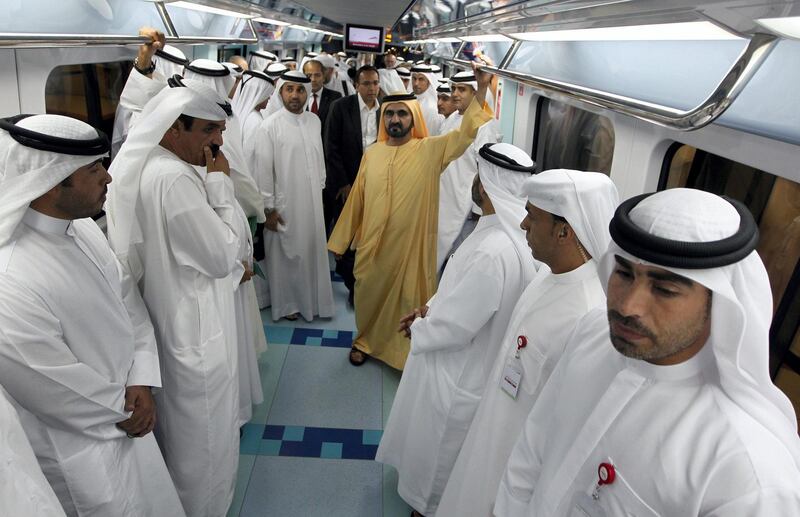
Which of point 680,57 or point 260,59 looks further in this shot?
point 260,59

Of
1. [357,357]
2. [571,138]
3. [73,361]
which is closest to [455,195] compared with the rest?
[571,138]

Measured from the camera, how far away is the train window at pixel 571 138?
3.36 m

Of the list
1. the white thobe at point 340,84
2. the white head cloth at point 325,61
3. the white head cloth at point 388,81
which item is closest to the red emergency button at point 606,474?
the white head cloth at point 325,61

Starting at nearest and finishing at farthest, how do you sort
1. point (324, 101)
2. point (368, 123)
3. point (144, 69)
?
1. point (144, 69)
2. point (368, 123)
3. point (324, 101)

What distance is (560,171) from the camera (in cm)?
208

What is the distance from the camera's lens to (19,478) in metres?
1.48

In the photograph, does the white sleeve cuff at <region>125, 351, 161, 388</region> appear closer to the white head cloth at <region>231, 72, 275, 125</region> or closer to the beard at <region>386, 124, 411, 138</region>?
the beard at <region>386, 124, 411, 138</region>

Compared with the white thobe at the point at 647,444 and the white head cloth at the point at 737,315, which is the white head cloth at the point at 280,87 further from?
the white head cloth at the point at 737,315

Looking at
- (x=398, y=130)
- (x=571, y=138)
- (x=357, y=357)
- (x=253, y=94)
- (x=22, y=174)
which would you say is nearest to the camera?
(x=22, y=174)

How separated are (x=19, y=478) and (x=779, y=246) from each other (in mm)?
2493

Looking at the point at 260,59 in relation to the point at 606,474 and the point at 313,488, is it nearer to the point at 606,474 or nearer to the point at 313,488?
the point at 313,488

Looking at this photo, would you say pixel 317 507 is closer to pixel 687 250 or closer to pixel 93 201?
pixel 93 201

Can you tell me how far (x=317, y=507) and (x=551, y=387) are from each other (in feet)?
6.11

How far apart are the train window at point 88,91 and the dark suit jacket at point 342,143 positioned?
6.72 ft
